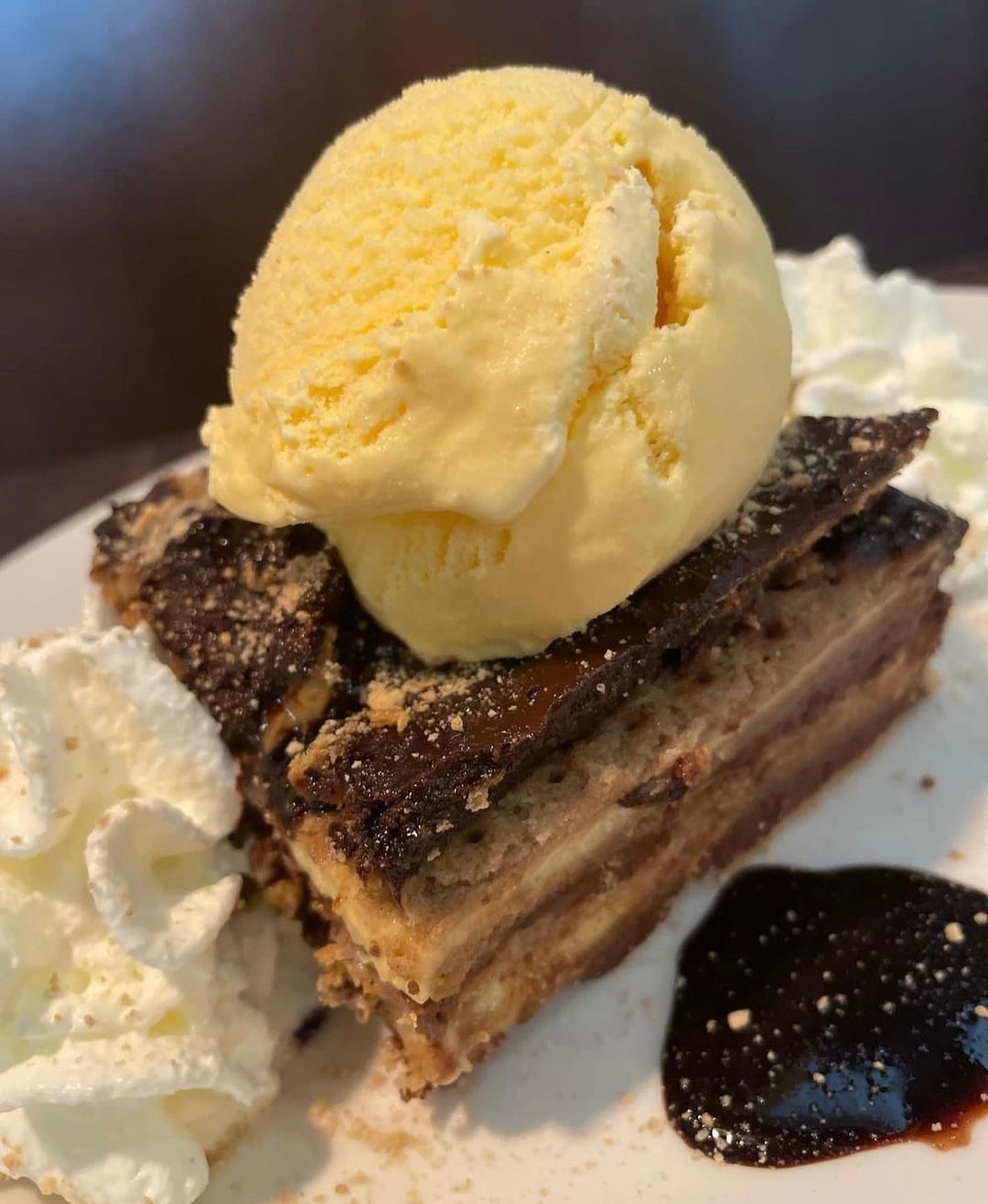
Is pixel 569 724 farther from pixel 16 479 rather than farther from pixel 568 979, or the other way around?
pixel 16 479

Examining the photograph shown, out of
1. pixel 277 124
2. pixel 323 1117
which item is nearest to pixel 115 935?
pixel 323 1117

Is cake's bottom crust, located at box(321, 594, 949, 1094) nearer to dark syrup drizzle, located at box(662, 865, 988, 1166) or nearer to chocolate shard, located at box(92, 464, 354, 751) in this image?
dark syrup drizzle, located at box(662, 865, 988, 1166)

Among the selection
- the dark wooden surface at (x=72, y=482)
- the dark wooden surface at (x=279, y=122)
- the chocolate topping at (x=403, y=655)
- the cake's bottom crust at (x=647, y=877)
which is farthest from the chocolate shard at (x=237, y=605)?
the dark wooden surface at (x=279, y=122)

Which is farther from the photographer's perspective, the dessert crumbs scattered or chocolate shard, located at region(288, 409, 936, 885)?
the dessert crumbs scattered

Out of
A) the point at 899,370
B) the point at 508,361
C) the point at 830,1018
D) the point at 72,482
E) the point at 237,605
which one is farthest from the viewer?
the point at 72,482

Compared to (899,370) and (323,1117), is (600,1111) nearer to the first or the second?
(323,1117)

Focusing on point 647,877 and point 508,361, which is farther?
point 647,877

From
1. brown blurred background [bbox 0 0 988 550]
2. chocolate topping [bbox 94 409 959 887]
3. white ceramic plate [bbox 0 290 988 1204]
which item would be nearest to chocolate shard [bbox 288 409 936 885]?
chocolate topping [bbox 94 409 959 887]

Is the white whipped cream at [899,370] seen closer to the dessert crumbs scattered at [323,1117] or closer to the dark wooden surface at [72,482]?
the dark wooden surface at [72,482]
